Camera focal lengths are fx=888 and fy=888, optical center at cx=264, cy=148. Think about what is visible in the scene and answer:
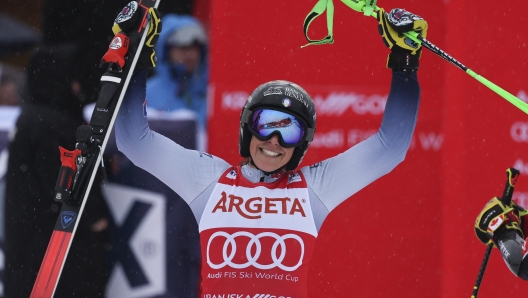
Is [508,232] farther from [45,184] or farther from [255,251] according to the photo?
[45,184]

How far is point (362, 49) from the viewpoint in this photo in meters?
5.08

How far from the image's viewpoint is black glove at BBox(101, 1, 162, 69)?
3182 millimetres

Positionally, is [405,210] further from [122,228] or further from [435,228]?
[122,228]

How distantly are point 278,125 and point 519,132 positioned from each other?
242 cm

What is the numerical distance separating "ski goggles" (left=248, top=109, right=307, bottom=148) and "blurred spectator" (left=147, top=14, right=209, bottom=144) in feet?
5.89

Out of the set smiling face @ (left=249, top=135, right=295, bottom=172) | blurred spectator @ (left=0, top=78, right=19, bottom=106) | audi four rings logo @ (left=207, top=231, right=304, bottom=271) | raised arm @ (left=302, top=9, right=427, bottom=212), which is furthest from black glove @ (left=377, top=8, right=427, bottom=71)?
blurred spectator @ (left=0, top=78, right=19, bottom=106)

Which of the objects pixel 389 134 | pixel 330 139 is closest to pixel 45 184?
pixel 330 139

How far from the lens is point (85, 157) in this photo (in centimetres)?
317

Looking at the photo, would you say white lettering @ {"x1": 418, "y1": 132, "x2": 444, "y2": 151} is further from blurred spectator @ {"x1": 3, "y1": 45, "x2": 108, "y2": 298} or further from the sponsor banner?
blurred spectator @ {"x1": 3, "y1": 45, "x2": 108, "y2": 298}

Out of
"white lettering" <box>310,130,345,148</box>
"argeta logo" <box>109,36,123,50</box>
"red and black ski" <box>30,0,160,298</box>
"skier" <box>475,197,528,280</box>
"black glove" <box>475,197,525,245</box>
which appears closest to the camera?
"red and black ski" <box>30,0,160,298</box>

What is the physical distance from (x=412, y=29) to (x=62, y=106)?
2.44 meters

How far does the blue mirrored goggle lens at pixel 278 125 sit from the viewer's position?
3127 millimetres

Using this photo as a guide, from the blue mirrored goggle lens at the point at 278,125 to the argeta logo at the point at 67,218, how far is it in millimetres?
711

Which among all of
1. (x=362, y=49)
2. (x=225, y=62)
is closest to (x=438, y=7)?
(x=362, y=49)
